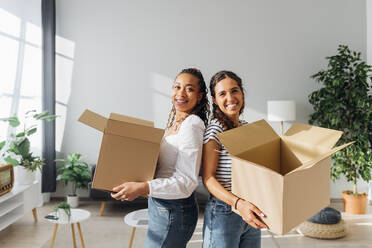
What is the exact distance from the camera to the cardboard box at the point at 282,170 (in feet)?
3.10

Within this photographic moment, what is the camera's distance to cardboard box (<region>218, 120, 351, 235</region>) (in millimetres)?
946

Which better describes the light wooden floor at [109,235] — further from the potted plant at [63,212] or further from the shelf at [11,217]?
the potted plant at [63,212]

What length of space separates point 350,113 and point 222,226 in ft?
10.2

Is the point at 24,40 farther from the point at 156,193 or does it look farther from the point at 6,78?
the point at 156,193

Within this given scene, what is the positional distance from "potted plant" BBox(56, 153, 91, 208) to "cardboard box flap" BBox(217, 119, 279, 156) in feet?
9.91

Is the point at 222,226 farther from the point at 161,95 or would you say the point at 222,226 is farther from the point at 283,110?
the point at 161,95

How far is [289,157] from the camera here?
4.05ft

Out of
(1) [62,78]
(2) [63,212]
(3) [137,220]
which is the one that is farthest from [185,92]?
(1) [62,78]

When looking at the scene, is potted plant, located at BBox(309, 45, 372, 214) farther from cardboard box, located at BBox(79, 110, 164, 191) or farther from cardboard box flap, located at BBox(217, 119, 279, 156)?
cardboard box, located at BBox(79, 110, 164, 191)

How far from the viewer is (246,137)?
1.14m

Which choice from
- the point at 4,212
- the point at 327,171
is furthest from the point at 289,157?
the point at 4,212

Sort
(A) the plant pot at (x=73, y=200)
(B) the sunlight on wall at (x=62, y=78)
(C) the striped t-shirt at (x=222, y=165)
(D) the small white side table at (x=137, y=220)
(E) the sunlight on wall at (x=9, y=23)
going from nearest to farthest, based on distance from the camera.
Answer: (C) the striped t-shirt at (x=222, y=165) < (D) the small white side table at (x=137, y=220) < (E) the sunlight on wall at (x=9, y=23) < (A) the plant pot at (x=73, y=200) < (B) the sunlight on wall at (x=62, y=78)

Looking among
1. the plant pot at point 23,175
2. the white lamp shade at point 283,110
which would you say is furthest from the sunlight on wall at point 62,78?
the white lamp shade at point 283,110

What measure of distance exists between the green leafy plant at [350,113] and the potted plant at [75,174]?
2881mm
